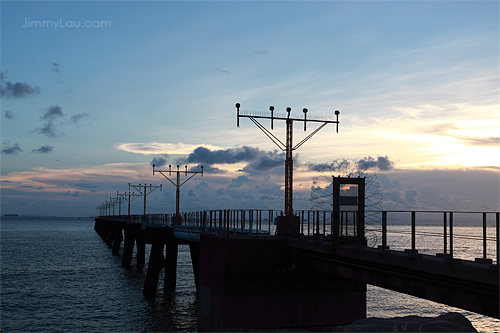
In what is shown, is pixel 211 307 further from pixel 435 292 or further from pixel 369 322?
pixel 435 292

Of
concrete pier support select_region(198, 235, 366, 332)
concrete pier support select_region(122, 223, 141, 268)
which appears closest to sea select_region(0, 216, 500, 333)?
concrete pier support select_region(122, 223, 141, 268)

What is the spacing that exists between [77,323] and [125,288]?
1218cm

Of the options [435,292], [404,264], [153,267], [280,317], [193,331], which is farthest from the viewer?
[153,267]

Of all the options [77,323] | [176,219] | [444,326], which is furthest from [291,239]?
[176,219]

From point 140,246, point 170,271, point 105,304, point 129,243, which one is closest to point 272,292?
Answer: point 105,304

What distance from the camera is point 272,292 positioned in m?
16.8

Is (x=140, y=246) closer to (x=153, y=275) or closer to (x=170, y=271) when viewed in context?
(x=170, y=271)

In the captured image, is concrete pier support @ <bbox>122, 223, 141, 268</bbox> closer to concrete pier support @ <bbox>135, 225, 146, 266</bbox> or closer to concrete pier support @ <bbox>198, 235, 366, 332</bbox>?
concrete pier support @ <bbox>135, 225, 146, 266</bbox>

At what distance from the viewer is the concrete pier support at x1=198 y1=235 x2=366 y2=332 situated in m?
16.5

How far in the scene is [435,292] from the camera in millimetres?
10531

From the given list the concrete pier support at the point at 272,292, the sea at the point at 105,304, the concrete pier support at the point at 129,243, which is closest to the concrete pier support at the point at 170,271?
the sea at the point at 105,304

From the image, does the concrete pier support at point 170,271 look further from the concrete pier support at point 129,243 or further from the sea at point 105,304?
the concrete pier support at point 129,243

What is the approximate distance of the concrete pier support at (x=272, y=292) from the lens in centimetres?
1653

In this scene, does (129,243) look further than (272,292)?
Yes
